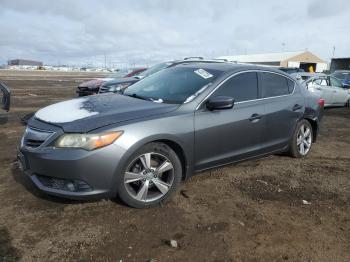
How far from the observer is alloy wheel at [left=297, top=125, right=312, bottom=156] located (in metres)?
6.17

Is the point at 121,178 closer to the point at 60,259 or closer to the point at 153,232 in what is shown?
the point at 153,232

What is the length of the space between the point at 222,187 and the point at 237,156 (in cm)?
48

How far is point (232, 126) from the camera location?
475cm

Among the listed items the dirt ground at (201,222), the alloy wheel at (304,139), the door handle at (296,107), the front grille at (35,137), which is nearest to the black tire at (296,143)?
the alloy wheel at (304,139)

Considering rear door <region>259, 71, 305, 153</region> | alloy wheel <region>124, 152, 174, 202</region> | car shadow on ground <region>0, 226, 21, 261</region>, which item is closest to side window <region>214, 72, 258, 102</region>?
rear door <region>259, 71, 305, 153</region>

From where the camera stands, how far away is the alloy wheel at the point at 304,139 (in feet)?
20.2

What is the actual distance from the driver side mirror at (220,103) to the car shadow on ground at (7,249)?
8.60ft

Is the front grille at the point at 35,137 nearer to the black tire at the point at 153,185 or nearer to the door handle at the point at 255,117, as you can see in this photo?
the black tire at the point at 153,185

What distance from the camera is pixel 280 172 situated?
5492mm

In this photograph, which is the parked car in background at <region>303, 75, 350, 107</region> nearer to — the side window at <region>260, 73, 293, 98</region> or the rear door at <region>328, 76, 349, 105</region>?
the rear door at <region>328, 76, 349, 105</region>

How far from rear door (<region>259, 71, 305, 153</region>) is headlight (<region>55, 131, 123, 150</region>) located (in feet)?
8.31

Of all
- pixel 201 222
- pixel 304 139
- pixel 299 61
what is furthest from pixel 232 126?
pixel 299 61

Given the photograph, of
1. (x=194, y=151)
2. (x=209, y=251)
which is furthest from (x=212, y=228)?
(x=194, y=151)

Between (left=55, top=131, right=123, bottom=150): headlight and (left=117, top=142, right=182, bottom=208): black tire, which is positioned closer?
(left=55, top=131, right=123, bottom=150): headlight
